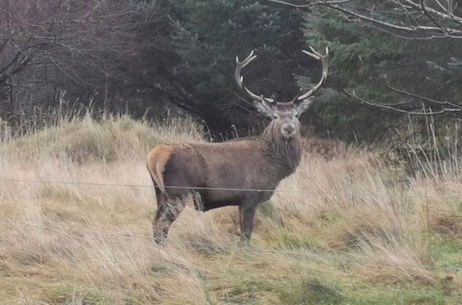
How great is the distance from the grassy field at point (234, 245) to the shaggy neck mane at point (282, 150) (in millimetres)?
651

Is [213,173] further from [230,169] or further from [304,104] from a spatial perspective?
[304,104]

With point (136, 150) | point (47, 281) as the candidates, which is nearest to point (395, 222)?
point (47, 281)

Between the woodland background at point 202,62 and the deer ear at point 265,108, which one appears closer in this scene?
the deer ear at point 265,108

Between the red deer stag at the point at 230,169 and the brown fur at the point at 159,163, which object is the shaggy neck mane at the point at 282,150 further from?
the brown fur at the point at 159,163

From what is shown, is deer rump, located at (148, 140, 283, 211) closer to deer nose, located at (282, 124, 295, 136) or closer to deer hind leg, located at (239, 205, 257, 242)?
→ deer hind leg, located at (239, 205, 257, 242)

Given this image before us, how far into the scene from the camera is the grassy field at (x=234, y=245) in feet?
22.0

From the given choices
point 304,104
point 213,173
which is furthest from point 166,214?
point 304,104

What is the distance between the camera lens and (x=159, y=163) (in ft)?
28.7

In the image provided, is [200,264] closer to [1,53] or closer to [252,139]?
[252,139]

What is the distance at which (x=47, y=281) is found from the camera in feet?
23.4

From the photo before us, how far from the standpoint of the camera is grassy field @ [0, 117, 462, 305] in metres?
6.70

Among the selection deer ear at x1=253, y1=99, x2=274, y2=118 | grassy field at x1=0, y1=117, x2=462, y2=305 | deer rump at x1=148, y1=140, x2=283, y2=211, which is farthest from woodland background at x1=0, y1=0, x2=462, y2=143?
deer rump at x1=148, y1=140, x2=283, y2=211

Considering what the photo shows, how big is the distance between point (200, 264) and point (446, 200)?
3626 millimetres

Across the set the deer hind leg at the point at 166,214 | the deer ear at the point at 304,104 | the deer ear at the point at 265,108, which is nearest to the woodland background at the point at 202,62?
the deer ear at the point at 304,104
